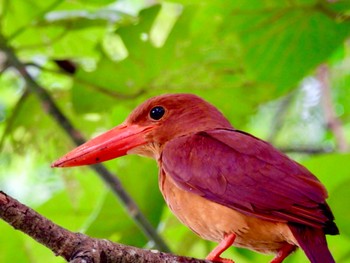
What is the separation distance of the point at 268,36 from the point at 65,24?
25.6 inches

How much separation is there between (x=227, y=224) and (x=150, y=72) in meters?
1.19

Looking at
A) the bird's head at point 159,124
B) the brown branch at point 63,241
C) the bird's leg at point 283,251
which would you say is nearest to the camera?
the brown branch at point 63,241

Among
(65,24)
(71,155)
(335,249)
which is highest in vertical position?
(71,155)

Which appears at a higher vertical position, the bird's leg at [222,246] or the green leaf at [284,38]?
the bird's leg at [222,246]

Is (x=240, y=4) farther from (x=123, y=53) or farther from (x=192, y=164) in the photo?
(x=192, y=164)

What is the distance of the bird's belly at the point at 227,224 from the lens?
5.13ft

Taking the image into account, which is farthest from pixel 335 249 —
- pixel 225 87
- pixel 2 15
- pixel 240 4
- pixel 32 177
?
pixel 32 177

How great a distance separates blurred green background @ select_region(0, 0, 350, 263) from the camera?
8.66ft

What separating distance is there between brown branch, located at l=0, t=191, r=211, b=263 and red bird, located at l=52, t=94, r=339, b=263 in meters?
0.25

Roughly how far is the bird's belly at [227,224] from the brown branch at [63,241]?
0.24 m

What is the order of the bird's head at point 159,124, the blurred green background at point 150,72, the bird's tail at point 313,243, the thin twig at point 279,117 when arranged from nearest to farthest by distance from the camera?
1. the bird's tail at point 313,243
2. the bird's head at point 159,124
3. the blurred green background at point 150,72
4. the thin twig at point 279,117

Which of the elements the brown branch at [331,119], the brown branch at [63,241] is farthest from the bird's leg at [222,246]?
the brown branch at [331,119]

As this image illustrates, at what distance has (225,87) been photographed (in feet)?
9.17

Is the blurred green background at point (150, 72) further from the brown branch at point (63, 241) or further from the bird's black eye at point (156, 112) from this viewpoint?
the brown branch at point (63, 241)
